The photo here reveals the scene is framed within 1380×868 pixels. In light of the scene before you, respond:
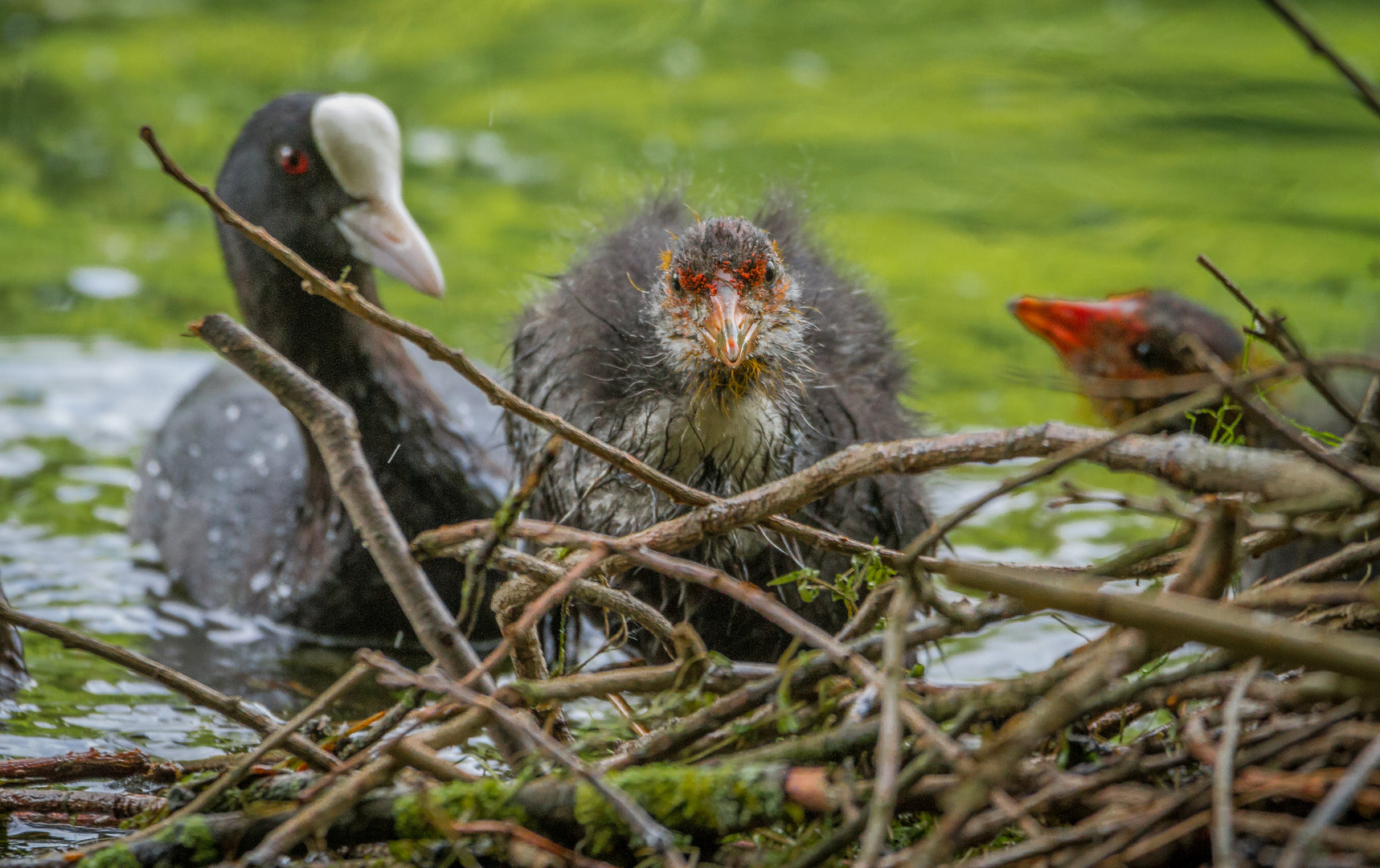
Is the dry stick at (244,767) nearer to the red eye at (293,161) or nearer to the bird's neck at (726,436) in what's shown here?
the bird's neck at (726,436)

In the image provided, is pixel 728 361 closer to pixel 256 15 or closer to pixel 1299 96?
pixel 1299 96

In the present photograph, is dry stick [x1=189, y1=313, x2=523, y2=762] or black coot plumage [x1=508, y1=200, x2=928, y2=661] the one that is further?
black coot plumage [x1=508, y1=200, x2=928, y2=661]

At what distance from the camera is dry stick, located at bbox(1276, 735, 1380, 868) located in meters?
1.63

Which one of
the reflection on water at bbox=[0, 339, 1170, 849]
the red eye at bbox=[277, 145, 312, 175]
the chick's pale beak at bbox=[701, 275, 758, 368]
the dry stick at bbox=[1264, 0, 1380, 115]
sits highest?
the red eye at bbox=[277, 145, 312, 175]

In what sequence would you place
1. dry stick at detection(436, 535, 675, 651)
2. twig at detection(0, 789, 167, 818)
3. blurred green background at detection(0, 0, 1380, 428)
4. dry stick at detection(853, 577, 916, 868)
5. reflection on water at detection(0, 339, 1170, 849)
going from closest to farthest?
dry stick at detection(853, 577, 916, 868), dry stick at detection(436, 535, 675, 651), twig at detection(0, 789, 167, 818), reflection on water at detection(0, 339, 1170, 849), blurred green background at detection(0, 0, 1380, 428)

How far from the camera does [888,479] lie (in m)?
3.29

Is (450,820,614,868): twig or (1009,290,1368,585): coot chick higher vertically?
(1009,290,1368,585): coot chick

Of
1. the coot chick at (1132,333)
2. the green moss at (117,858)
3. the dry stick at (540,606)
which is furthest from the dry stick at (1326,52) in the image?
the coot chick at (1132,333)

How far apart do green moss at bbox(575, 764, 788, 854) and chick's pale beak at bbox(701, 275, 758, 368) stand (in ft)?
3.03

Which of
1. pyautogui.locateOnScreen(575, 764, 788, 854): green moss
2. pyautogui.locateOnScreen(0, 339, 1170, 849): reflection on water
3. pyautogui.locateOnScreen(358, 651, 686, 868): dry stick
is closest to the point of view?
pyautogui.locateOnScreen(358, 651, 686, 868): dry stick

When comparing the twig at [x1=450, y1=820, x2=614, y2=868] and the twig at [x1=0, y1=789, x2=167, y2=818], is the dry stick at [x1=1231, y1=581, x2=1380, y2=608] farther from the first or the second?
the twig at [x1=0, y1=789, x2=167, y2=818]

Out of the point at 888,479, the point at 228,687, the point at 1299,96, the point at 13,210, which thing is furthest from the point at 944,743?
the point at 1299,96

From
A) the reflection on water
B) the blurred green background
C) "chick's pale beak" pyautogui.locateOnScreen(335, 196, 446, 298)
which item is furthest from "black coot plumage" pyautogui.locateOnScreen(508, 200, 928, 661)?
the blurred green background

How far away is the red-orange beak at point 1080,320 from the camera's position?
4586mm
